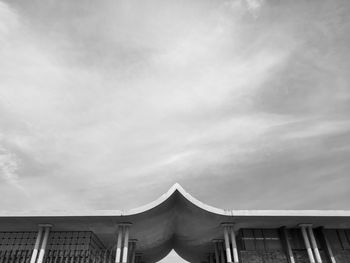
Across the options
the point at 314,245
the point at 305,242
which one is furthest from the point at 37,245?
the point at 314,245

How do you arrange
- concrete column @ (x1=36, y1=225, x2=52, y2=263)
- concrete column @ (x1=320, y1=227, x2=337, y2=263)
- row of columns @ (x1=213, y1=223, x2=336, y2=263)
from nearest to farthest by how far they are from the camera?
1. concrete column @ (x1=36, y1=225, x2=52, y2=263)
2. row of columns @ (x1=213, y1=223, x2=336, y2=263)
3. concrete column @ (x1=320, y1=227, x2=337, y2=263)

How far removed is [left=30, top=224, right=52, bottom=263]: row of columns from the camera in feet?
54.9

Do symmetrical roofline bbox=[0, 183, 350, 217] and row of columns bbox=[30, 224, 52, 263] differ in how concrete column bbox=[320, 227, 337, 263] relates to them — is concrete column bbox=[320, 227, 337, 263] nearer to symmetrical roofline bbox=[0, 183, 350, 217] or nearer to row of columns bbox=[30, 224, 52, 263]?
symmetrical roofline bbox=[0, 183, 350, 217]

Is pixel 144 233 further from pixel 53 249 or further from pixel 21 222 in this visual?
pixel 21 222

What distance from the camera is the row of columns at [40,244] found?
54.9ft

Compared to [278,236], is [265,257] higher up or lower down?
lower down

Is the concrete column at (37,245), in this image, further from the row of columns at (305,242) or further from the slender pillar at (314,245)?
the slender pillar at (314,245)

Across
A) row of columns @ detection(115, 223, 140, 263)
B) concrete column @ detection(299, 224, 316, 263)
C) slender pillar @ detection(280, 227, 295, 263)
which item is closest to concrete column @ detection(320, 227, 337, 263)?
concrete column @ detection(299, 224, 316, 263)

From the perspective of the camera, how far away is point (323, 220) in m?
18.7

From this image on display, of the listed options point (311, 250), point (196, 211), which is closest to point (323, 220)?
point (311, 250)

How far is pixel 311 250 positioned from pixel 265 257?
3.17 metres

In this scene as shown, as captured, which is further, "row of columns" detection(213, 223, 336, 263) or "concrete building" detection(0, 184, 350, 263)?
"row of columns" detection(213, 223, 336, 263)

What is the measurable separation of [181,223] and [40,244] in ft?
32.9

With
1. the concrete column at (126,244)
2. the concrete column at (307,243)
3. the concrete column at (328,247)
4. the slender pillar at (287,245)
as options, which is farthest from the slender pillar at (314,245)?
the concrete column at (126,244)
